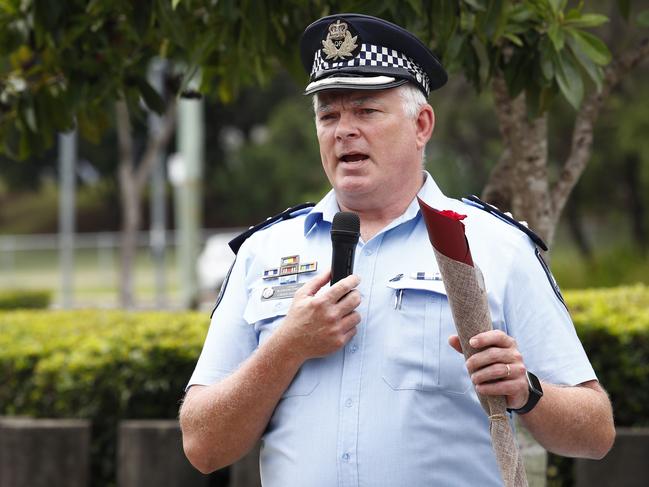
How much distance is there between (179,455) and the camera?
17.8ft

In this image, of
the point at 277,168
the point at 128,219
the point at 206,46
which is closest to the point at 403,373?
the point at 206,46

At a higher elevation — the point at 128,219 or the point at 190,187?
the point at 190,187

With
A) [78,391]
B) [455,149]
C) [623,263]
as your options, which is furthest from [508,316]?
[455,149]

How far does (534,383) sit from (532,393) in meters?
0.03

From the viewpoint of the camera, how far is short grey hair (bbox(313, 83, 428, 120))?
2752 mm

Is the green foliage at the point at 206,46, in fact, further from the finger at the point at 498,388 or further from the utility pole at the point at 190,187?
the utility pole at the point at 190,187

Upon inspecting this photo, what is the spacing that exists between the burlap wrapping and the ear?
63 centimetres

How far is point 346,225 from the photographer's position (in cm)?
254

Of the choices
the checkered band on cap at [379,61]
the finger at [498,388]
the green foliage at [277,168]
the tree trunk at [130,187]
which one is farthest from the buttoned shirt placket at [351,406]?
the green foliage at [277,168]

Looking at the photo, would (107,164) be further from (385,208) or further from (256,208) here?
(385,208)

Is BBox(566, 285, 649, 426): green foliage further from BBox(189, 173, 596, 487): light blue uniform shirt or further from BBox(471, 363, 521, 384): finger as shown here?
BBox(471, 363, 521, 384): finger

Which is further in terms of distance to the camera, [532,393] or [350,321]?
[350,321]

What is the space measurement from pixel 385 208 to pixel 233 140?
4641cm

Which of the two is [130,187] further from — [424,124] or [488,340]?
[488,340]
